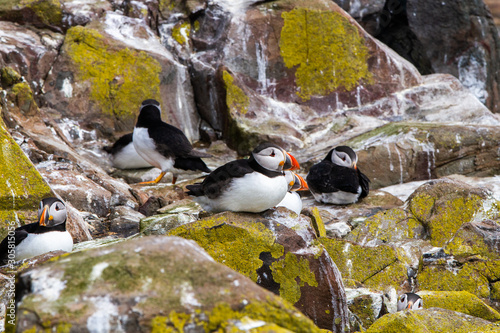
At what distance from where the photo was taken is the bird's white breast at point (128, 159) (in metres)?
9.20

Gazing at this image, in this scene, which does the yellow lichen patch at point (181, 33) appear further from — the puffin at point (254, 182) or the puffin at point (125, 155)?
the puffin at point (254, 182)

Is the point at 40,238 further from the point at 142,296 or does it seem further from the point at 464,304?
the point at 464,304

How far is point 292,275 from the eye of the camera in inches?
163

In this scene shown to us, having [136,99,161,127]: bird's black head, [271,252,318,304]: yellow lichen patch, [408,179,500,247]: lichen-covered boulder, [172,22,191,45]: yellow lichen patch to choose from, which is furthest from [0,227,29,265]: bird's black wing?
[172,22,191,45]: yellow lichen patch

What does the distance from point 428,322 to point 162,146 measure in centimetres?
535

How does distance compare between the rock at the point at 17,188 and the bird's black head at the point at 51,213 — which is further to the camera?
the rock at the point at 17,188

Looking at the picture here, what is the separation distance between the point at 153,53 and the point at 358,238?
5.73m

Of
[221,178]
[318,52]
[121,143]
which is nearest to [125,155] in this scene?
[121,143]

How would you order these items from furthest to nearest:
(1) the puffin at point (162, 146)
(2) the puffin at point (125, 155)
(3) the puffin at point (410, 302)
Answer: (2) the puffin at point (125, 155) → (1) the puffin at point (162, 146) → (3) the puffin at point (410, 302)

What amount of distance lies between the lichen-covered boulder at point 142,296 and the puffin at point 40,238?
268cm

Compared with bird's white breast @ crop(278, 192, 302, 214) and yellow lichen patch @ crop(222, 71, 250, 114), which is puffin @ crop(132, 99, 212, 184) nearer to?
yellow lichen patch @ crop(222, 71, 250, 114)

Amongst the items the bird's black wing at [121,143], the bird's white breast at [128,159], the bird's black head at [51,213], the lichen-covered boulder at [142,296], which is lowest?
the bird's white breast at [128,159]

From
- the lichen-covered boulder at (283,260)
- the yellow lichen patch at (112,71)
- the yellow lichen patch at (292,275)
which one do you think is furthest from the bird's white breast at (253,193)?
the yellow lichen patch at (112,71)

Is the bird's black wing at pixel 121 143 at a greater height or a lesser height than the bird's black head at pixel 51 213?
lesser
